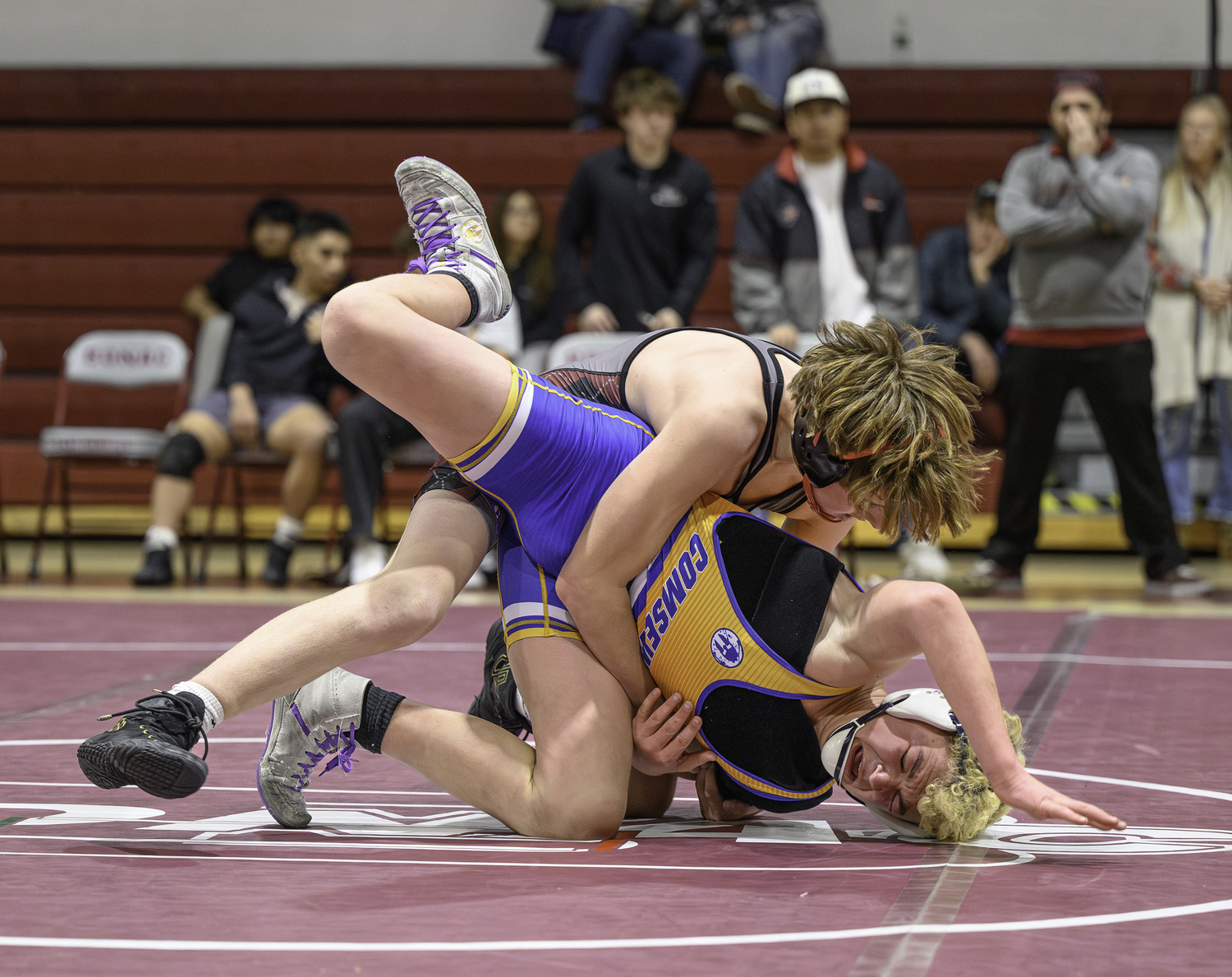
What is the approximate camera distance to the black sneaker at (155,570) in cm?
558

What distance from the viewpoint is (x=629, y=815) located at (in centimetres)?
239

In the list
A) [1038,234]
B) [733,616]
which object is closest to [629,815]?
[733,616]

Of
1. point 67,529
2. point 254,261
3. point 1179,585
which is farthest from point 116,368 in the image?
point 1179,585

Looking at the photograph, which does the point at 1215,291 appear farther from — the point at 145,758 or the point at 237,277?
the point at 145,758

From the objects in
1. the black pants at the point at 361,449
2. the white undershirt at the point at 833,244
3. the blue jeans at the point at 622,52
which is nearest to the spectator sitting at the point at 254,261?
the black pants at the point at 361,449

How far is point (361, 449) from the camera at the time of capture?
5559 mm

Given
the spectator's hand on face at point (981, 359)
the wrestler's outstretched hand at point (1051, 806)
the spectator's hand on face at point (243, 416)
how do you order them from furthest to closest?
the spectator's hand on face at point (981, 359)
the spectator's hand on face at point (243, 416)
the wrestler's outstretched hand at point (1051, 806)

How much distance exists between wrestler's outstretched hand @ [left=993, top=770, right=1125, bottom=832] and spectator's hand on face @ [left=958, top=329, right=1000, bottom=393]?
471 cm

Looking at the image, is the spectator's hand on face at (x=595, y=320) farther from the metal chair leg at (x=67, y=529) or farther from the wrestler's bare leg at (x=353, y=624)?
the wrestler's bare leg at (x=353, y=624)

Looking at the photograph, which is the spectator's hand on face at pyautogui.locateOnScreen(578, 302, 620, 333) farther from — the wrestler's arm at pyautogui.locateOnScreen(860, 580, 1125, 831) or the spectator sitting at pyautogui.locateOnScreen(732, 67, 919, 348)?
the wrestler's arm at pyautogui.locateOnScreen(860, 580, 1125, 831)

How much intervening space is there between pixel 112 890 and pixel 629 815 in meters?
0.86

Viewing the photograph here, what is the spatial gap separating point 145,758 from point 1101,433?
4.04m

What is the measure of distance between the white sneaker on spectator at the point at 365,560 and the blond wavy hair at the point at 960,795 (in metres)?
3.45

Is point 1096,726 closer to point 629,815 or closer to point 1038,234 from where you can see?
point 629,815
